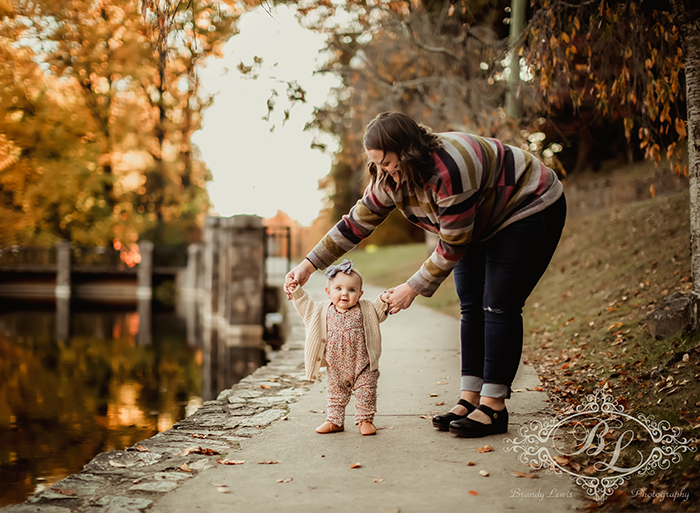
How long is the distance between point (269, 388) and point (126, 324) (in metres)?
11.6

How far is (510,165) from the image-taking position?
129 inches

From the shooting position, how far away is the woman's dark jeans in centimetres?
329

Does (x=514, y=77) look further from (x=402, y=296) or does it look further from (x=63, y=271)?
(x=63, y=271)

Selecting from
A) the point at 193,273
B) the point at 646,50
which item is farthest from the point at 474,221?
the point at 193,273

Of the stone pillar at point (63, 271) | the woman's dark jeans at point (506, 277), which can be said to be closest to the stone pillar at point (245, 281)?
the woman's dark jeans at point (506, 277)

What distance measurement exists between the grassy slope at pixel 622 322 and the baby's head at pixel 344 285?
1564 mm

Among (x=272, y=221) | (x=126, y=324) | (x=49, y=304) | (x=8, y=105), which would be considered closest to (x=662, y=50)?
(x=126, y=324)

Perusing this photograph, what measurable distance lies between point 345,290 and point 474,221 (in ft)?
2.63

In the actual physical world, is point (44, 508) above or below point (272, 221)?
below

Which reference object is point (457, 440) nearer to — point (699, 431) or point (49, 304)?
point (699, 431)

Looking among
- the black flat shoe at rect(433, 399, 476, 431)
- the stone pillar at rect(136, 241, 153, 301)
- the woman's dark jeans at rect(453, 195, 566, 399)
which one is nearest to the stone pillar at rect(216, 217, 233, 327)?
the black flat shoe at rect(433, 399, 476, 431)

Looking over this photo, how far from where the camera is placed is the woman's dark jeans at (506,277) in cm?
329

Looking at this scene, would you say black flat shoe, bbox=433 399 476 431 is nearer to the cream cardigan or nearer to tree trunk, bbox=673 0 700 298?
the cream cardigan

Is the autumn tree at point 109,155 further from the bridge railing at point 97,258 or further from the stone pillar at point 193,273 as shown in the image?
the stone pillar at point 193,273
